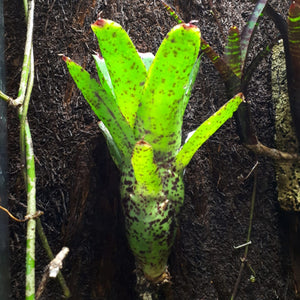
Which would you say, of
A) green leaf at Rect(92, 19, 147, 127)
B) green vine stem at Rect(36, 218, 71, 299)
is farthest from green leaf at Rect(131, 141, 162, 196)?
green vine stem at Rect(36, 218, 71, 299)

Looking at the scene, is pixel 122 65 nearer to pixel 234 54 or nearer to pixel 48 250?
pixel 234 54

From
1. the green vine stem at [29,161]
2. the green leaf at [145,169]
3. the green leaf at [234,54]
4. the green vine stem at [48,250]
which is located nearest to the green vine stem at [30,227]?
the green vine stem at [29,161]

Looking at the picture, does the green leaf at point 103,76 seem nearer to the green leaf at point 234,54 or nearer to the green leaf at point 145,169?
the green leaf at point 145,169

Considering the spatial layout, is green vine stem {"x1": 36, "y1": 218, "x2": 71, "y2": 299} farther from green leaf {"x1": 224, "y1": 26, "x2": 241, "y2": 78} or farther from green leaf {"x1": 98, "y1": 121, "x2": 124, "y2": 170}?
green leaf {"x1": 224, "y1": 26, "x2": 241, "y2": 78}

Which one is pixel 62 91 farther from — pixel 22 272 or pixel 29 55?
pixel 22 272

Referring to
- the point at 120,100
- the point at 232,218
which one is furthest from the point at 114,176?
the point at 232,218

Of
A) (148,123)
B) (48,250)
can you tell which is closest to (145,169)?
(148,123)
